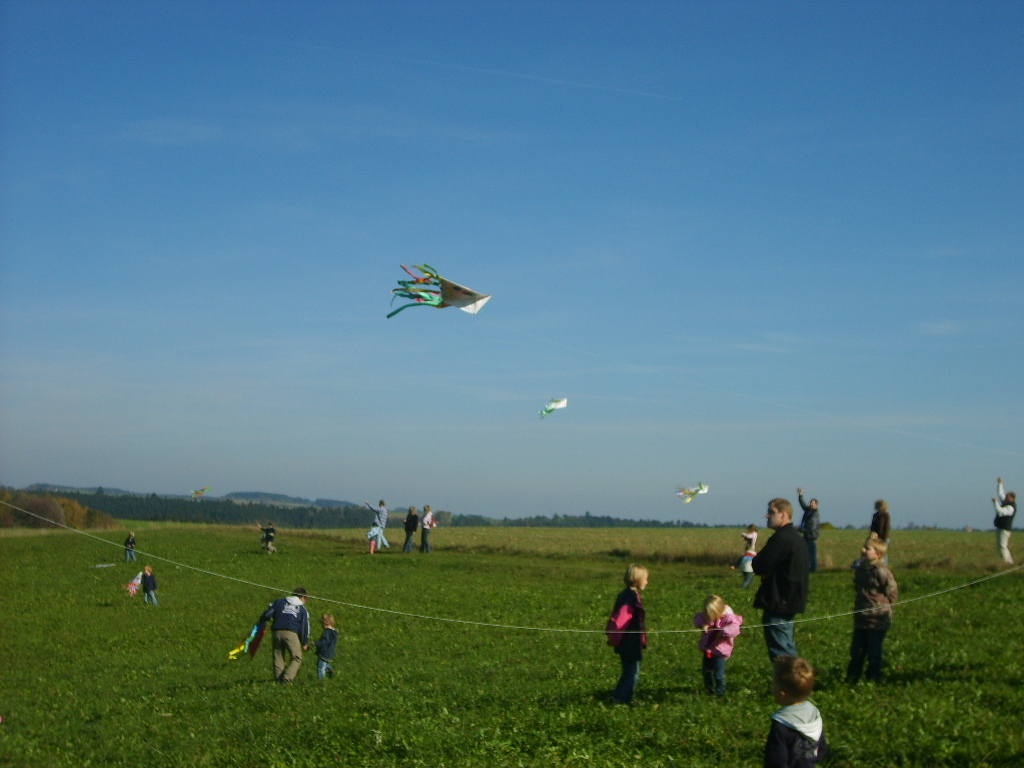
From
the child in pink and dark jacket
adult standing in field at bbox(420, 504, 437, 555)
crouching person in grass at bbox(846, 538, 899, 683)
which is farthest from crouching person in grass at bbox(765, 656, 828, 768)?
adult standing in field at bbox(420, 504, 437, 555)

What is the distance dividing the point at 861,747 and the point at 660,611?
1308 centimetres

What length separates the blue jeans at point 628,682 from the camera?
10891 millimetres

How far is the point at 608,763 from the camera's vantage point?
28.4ft

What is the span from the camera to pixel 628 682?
10.9m

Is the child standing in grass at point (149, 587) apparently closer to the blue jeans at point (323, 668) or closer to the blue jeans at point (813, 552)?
the blue jeans at point (323, 668)

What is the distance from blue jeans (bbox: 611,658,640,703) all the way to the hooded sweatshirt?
4.97 meters

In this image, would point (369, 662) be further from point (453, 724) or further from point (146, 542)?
point (146, 542)

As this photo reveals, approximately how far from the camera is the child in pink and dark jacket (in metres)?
10.9

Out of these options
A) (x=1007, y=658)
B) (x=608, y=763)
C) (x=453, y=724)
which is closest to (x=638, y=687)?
(x=453, y=724)

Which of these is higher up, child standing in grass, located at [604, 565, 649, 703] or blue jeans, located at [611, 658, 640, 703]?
child standing in grass, located at [604, 565, 649, 703]

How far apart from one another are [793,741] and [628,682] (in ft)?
17.0

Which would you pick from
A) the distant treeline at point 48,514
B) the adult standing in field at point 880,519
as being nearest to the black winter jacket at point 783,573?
the adult standing in field at point 880,519

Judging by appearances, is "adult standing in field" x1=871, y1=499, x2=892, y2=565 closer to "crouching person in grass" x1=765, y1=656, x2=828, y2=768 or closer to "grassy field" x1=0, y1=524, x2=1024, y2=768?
"grassy field" x1=0, y1=524, x2=1024, y2=768

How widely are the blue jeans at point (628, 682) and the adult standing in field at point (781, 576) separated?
5.49 ft
